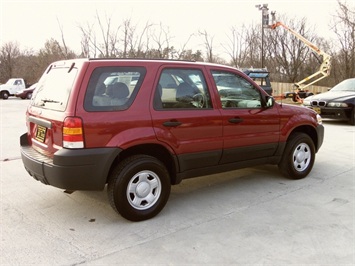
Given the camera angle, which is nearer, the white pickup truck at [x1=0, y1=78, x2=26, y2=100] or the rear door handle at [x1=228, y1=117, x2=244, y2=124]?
the rear door handle at [x1=228, y1=117, x2=244, y2=124]

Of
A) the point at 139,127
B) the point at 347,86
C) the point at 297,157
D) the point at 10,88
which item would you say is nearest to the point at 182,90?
the point at 139,127

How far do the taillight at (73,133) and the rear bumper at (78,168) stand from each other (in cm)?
6

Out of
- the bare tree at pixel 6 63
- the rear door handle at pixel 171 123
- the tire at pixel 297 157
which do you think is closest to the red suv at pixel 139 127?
the rear door handle at pixel 171 123

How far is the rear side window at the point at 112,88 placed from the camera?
344 centimetres

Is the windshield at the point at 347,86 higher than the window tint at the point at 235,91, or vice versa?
the windshield at the point at 347,86

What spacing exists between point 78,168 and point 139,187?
725 millimetres

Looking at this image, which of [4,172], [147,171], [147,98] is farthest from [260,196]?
[4,172]

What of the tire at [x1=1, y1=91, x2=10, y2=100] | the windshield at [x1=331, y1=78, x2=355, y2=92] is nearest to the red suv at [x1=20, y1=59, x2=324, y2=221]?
the windshield at [x1=331, y1=78, x2=355, y2=92]

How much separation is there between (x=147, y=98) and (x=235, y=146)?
147cm

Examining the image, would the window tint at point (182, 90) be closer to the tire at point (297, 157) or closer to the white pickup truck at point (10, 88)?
the tire at point (297, 157)

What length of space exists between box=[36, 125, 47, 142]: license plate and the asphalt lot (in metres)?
0.89

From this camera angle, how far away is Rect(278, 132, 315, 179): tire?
5160mm

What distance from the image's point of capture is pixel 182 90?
→ 13.3 feet

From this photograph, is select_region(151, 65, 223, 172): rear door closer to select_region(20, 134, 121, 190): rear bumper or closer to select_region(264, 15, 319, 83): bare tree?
select_region(20, 134, 121, 190): rear bumper
